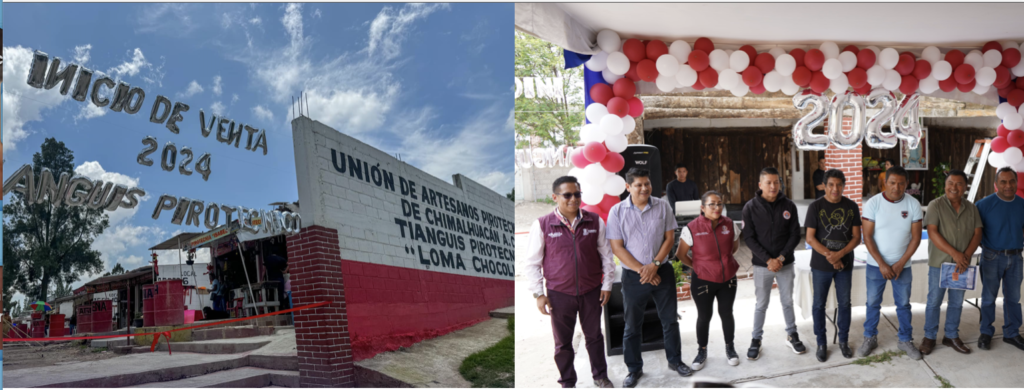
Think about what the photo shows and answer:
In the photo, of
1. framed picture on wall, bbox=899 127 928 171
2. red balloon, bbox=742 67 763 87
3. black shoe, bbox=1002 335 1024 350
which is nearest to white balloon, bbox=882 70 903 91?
red balloon, bbox=742 67 763 87

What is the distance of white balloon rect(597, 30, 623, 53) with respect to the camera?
169 inches

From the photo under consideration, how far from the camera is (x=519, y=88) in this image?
8.62m

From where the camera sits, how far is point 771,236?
13.1 ft

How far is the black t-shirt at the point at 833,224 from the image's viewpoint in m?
4.00

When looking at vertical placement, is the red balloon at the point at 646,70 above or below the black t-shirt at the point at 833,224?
above

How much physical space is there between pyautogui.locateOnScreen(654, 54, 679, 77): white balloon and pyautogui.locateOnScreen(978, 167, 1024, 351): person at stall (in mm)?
2157

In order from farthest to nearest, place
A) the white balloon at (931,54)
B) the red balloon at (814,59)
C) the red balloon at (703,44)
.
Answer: the white balloon at (931,54)
the red balloon at (814,59)
the red balloon at (703,44)

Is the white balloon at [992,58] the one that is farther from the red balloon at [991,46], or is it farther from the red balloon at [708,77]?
the red balloon at [708,77]

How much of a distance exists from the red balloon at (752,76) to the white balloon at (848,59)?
2.04ft

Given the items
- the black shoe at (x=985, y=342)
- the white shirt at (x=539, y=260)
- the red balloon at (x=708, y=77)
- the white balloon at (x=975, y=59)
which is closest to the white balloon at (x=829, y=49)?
the red balloon at (x=708, y=77)

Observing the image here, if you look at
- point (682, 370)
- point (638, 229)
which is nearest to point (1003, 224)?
point (682, 370)

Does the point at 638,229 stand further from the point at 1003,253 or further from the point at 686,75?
the point at 1003,253

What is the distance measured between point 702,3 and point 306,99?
2744 millimetres

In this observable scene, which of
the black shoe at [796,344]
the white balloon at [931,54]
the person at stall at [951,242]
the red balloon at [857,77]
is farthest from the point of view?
the white balloon at [931,54]
